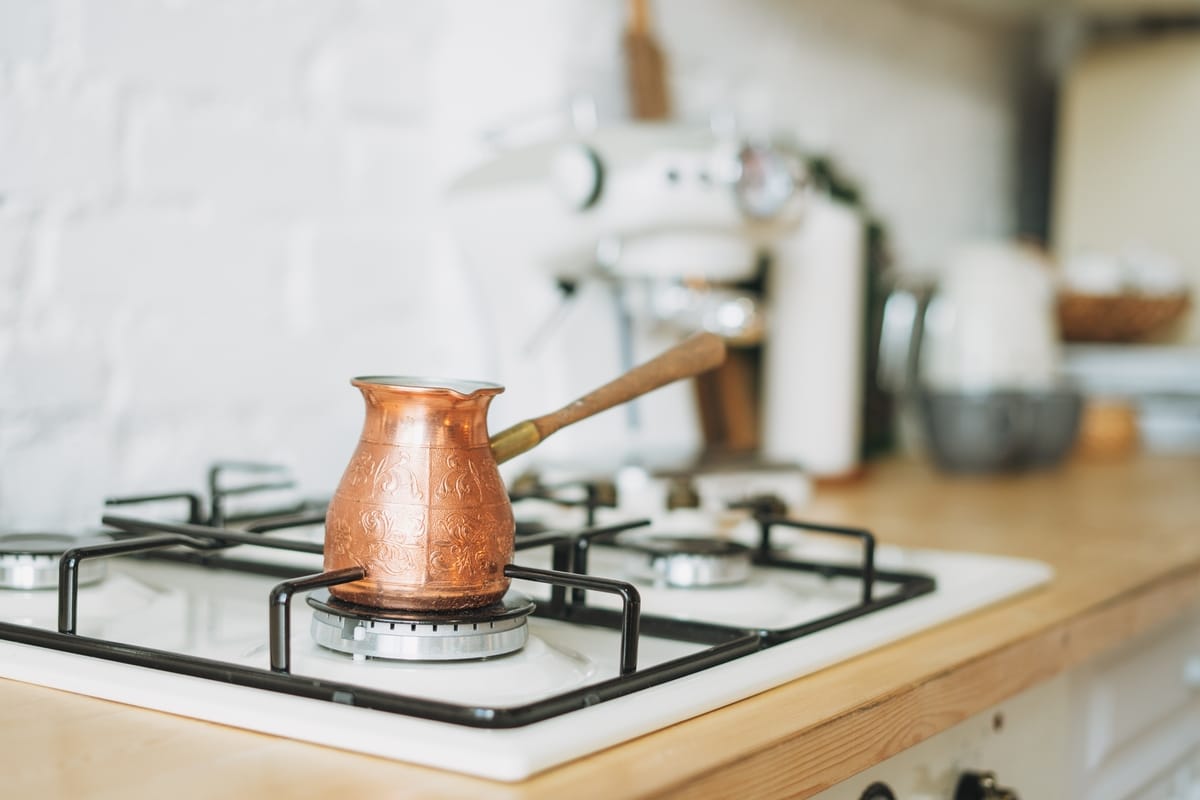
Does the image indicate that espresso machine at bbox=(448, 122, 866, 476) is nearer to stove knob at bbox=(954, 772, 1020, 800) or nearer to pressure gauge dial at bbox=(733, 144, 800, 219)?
pressure gauge dial at bbox=(733, 144, 800, 219)

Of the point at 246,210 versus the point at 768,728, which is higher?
the point at 246,210

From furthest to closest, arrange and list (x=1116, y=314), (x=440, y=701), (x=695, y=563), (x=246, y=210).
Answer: (x=1116, y=314) → (x=246, y=210) → (x=695, y=563) → (x=440, y=701)

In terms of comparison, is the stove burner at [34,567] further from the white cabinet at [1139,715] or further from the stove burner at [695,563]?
the white cabinet at [1139,715]

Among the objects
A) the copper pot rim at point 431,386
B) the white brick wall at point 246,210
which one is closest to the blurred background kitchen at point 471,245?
the white brick wall at point 246,210

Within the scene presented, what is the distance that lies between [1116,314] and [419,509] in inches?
67.0

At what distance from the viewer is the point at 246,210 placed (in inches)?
44.1

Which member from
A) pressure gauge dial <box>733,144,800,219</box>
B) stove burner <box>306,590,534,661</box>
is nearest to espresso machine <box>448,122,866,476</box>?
pressure gauge dial <box>733,144,800,219</box>

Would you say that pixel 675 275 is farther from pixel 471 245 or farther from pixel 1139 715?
pixel 1139 715

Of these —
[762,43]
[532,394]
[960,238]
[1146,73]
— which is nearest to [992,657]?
[532,394]

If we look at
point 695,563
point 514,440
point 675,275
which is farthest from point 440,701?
point 675,275

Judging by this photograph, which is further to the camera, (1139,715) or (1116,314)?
(1116,314)

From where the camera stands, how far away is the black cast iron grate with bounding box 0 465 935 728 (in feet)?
1.71

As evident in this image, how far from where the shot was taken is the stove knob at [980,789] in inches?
28.9

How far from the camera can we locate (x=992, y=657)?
738mm
